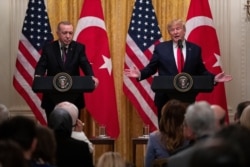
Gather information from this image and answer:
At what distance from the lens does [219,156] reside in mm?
2014

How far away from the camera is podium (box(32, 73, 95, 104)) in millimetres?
7996

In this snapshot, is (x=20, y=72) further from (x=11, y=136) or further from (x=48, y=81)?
(x=11, y=136)

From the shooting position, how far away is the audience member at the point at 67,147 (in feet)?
15.7

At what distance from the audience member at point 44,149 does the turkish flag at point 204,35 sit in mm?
5892

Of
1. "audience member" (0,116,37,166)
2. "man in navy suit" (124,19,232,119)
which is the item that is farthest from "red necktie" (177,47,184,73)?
"audience member" (0,116,37,166)

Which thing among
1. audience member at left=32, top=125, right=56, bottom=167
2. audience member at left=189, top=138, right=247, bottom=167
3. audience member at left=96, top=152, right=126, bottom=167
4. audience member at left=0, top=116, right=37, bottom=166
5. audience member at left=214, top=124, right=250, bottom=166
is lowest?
→ audience member at left=96, top=152, right=126, bottom=167

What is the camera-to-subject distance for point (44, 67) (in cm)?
864

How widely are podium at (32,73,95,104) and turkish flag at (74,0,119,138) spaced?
1547 millimetres

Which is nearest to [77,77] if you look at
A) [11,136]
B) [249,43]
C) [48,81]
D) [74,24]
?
[48,81]

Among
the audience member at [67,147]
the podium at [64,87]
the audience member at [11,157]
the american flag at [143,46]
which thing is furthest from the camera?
the american flag at [143,46]

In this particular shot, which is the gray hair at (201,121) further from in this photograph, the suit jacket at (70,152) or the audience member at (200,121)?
the suit jacket at (70,152)

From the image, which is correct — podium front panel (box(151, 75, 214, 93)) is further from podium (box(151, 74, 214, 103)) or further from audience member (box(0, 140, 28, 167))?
audience member (box(0, 140, 28, 167))

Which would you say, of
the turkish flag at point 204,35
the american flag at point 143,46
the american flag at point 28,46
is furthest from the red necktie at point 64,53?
the turkish flag at point 204,35

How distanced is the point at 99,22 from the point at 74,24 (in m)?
0.47
